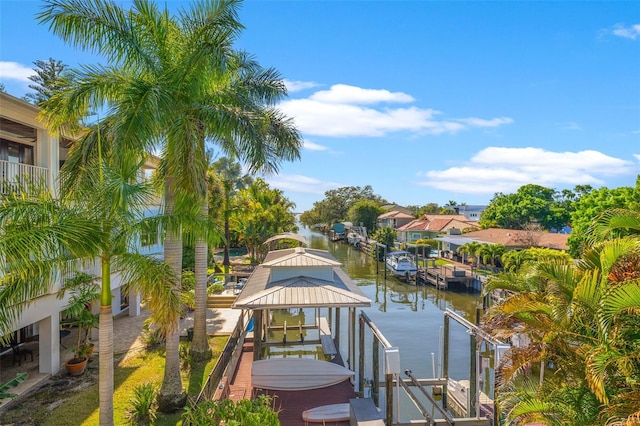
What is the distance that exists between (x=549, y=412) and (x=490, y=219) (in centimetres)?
6373

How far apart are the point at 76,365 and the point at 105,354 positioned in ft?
20.1

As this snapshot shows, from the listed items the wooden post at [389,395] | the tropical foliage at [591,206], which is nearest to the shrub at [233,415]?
the wooden post at [389,395]

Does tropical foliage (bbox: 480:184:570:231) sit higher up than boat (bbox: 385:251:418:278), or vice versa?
tropical foliage (bbox: 480:184:570:231)

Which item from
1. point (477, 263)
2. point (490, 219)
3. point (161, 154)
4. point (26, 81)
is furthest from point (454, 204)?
point (161, 154)

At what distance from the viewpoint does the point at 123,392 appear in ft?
36.3

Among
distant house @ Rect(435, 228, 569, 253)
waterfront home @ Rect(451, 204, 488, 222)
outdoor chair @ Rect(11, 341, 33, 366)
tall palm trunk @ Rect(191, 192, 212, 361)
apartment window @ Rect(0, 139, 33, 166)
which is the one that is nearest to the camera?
apartment window @ Rect(0, 139, 33, 166)

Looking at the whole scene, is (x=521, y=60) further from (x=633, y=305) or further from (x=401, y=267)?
(x=401, y=267)

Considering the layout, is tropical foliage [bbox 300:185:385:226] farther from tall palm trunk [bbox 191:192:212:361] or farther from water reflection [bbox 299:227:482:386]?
tall palm trunk [bbox 191:192:212:361]

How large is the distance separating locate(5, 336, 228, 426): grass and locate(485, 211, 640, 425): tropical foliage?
7.97 m

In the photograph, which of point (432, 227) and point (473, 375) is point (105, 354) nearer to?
point (473, 375)

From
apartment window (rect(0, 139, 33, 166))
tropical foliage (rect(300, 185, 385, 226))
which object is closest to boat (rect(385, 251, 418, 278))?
apartment window (rect(0, 139, 33, 166))

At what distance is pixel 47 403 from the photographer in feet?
33.3

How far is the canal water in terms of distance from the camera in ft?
56.0

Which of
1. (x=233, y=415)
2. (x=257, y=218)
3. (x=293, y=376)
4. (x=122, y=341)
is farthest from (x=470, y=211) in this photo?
(x=233, y=415)
